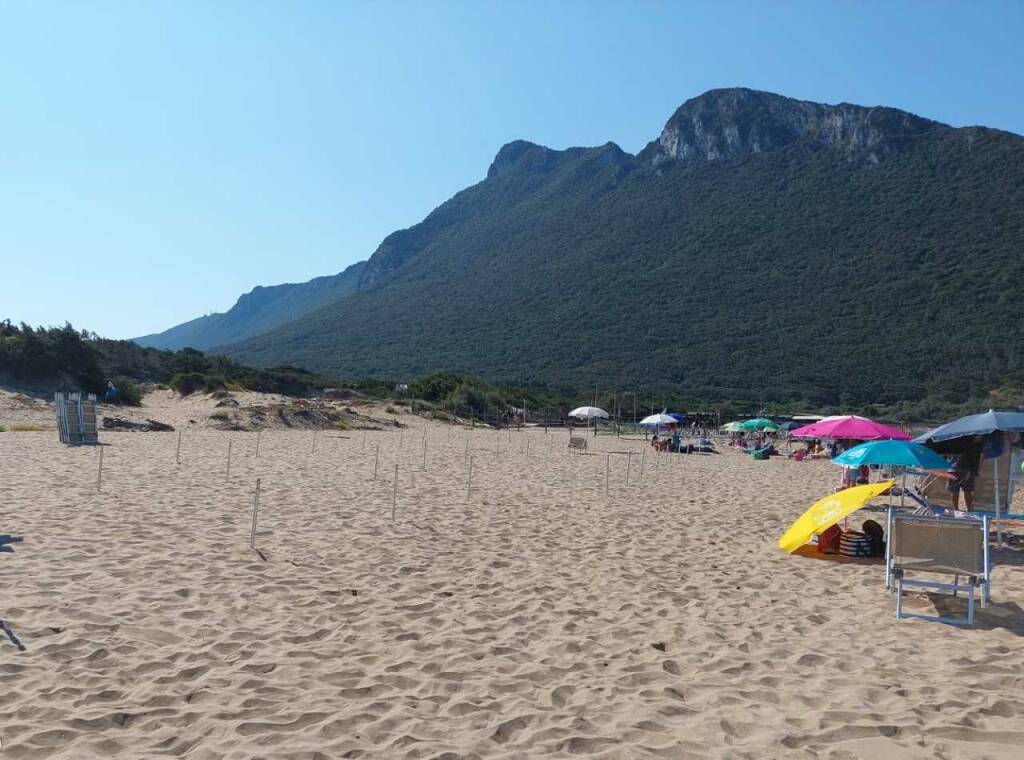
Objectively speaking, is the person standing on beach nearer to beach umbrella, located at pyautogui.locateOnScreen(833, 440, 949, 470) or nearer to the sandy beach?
beach umbrella, located at pyautogui.locateOnScreen(833, 440, 949, 470)

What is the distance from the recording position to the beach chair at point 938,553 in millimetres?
5289

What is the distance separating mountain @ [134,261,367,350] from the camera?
126375 mm

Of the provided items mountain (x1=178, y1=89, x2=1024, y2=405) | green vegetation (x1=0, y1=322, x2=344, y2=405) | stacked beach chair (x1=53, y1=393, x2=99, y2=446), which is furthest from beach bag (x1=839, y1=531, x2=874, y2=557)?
mountain (x1=178, y1=89, x2=1024, y2=405)

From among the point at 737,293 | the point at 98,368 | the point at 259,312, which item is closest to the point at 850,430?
the point at 98,368

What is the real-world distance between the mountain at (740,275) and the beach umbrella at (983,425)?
144ft

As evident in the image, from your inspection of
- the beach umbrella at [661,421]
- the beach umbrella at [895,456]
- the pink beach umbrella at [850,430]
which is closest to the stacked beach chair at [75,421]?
the pink beach umbrella at [850,430]

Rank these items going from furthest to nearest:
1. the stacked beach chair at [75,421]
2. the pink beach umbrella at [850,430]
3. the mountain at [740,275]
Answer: the mountain at [740,275] < the stacked beach chair at [75,421] < the pink beach umbrella at [850,430]

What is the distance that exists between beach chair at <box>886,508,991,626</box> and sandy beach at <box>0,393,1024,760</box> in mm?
280

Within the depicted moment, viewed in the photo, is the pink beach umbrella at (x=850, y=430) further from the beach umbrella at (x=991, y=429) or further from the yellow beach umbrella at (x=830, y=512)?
the yellow beach umbrella at (x=830, y=512)

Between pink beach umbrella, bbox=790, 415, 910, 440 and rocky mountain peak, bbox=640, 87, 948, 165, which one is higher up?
rocky mountain peak, bbox=640, 87, 948, 165

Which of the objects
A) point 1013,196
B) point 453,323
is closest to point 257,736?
point 453,323

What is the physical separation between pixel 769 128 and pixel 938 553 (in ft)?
286

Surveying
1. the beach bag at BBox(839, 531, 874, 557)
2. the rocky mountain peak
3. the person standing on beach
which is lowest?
the beach bag at BBox(839, 531, 874, 557)

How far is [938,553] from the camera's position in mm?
5508
